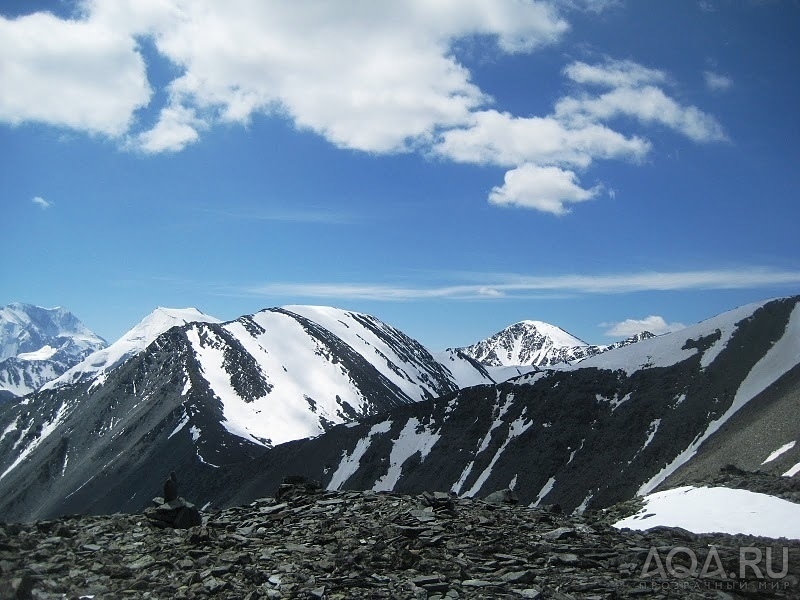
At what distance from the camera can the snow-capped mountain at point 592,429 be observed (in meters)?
86.4

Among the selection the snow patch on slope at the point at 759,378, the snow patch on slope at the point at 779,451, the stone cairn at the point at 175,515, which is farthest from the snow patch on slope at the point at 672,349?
the stone cairn at the point at 175,515

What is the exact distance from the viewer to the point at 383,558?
16.9 meters

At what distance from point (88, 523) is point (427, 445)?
95.3m

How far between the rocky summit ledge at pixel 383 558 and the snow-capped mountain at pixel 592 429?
5999 cm

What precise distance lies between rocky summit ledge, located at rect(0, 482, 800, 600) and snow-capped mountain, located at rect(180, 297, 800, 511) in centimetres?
5999

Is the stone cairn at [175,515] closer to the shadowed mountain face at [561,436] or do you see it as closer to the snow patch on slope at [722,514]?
the snow patch on slope at [722,514]

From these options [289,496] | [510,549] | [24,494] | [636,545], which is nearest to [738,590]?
[636,545]

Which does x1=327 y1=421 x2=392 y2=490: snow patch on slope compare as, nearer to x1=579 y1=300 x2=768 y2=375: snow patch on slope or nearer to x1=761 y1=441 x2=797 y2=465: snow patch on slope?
x1=579 y1=300 x2=768 y2=375: snow patch on slope

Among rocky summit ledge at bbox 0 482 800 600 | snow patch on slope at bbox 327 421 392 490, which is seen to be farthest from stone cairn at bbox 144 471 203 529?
snow patch on slope at bbox 327 421 392 490

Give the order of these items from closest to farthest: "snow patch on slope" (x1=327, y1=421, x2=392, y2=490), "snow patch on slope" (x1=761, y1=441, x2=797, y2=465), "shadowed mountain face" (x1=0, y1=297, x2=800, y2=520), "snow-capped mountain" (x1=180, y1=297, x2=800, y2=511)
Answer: "snow patch on slope" (x1=761, y1=441, x2=797, y2=465), "snow-capped mountain" (x1=180, y1=297, x2=800, y2=511), "shadowed mountain face" (x1=0, y1=297, x2=800, y2=520), "snow patch on slope" (x1=327, y1=421, x2=392, y2=490)

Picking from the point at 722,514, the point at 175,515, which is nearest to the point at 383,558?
the point at 175,515

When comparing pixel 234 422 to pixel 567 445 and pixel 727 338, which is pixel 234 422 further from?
pixel 727 338

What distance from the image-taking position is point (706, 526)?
2327 cm

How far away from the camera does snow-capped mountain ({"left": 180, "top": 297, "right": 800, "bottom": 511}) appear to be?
86.4m
